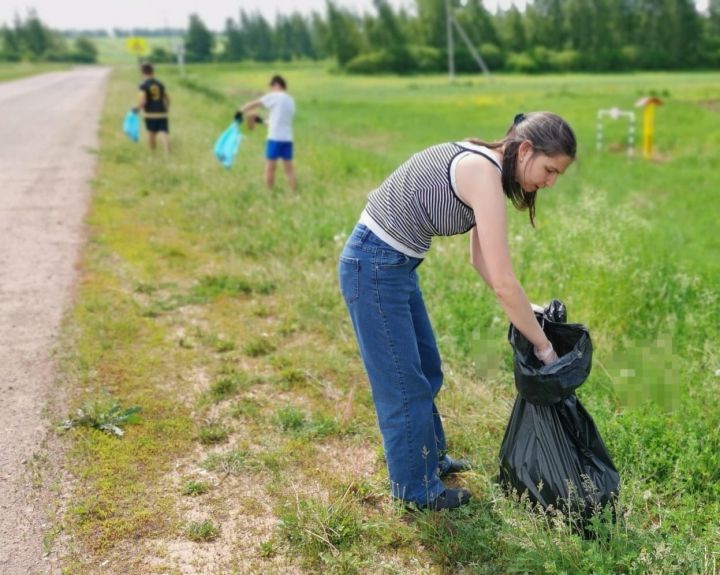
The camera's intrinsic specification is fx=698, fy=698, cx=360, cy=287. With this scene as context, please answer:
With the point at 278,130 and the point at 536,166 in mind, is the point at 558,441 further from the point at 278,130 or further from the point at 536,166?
the point at 278,130

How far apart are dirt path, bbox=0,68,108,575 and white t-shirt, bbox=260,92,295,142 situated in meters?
2.64

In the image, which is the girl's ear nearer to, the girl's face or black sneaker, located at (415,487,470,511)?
the girl's face

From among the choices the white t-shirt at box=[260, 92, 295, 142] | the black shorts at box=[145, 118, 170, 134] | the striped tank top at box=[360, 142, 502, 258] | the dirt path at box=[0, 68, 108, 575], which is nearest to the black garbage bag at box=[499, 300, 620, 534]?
the striped tank top at box=[360, 142, 502, 258]

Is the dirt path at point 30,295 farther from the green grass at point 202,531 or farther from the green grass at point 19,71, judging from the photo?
the green grass at point 19,71

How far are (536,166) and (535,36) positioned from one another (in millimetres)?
81065

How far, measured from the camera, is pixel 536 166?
2475 millimetres

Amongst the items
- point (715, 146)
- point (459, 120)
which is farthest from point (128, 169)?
point (459, 120)

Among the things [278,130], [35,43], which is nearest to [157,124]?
[278,130]

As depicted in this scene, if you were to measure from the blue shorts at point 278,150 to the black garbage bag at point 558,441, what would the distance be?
6.75 m

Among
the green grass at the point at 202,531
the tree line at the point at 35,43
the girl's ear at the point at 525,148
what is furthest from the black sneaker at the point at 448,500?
the tree line at the point at 35,43

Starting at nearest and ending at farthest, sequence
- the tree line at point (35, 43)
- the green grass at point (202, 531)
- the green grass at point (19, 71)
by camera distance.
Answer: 1. the green grass at point (202, 531)
2. the green grass at point (19, 71)
3. the tree line at point (35, 43)

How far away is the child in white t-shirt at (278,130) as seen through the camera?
361 inches

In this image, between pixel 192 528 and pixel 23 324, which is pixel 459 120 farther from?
pixel 192 528

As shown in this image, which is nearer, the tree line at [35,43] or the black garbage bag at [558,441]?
the black garbage bag at [558,441]
